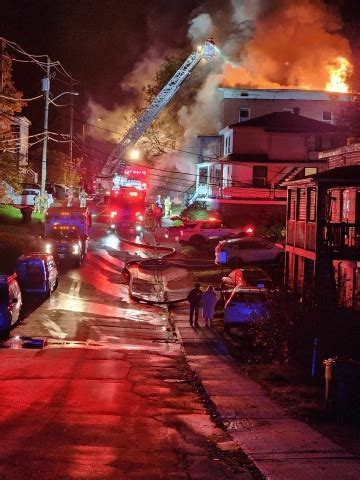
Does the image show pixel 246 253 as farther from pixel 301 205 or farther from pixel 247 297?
pixel 247 297

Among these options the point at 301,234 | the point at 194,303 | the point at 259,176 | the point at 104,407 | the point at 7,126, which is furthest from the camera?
the point at 259,176

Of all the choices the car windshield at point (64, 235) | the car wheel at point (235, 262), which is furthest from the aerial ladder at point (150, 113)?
the car wheel at point (235, 262)

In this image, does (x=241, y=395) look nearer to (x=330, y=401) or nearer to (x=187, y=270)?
(x=330, y=401)

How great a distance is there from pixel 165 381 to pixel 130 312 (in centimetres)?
1102

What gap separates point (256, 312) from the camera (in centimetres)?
1716

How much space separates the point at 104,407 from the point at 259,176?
1658 inches

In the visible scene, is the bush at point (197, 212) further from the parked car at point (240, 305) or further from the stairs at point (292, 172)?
the parked car at point (240, 305)

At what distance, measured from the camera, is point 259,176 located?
51750 mm

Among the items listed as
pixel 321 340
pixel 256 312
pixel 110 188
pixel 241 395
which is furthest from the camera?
pixel 110 188

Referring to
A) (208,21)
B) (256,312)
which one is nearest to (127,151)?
(208,21)

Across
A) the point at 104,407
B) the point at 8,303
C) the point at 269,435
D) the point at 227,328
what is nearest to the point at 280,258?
the point at 227,328

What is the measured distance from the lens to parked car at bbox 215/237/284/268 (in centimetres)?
3288

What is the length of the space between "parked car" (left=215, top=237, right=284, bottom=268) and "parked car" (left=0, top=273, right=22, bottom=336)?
1430 cm

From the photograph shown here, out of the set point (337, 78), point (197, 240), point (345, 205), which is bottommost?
point (197, 240)
